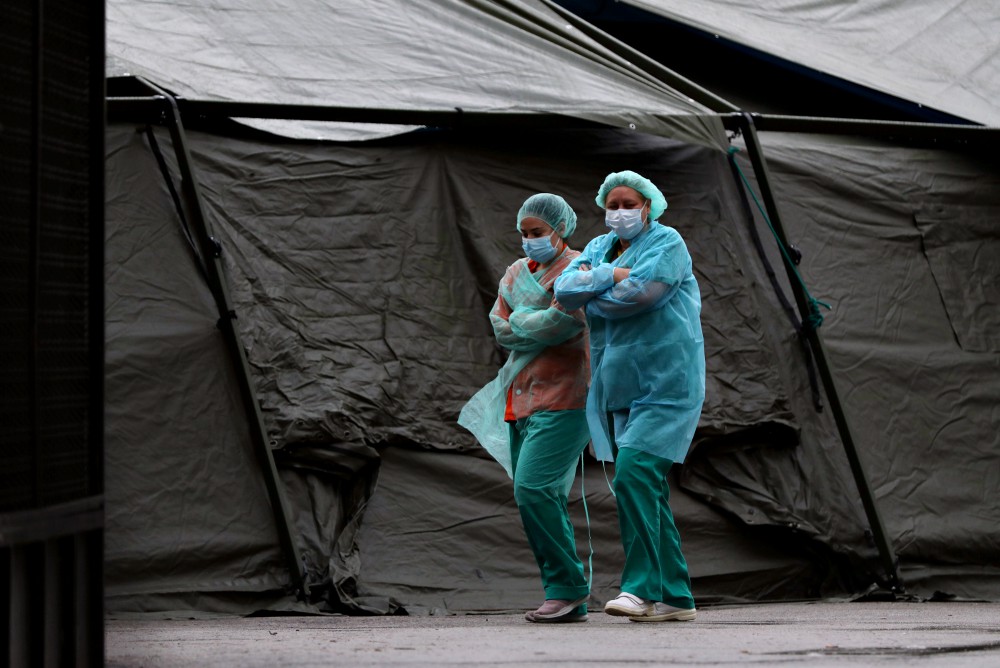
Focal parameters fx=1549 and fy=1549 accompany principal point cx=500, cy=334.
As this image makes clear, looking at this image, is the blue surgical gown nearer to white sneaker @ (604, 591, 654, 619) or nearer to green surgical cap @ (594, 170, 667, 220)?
green surgical cap @ (594, 170, 667, 220)

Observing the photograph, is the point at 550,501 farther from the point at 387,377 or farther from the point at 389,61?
the point at 389,61

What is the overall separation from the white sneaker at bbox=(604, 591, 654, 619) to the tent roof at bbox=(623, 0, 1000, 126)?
319 cm

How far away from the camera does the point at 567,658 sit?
146 inches

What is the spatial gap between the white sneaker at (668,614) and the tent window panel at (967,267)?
226cm

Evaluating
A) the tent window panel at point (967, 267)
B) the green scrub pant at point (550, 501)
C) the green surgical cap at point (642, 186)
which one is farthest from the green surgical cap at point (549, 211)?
the tent window panel at point (967, 267)

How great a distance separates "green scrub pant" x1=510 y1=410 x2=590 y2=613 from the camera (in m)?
5.13

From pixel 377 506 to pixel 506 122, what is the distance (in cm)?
156

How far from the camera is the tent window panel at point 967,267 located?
6.66 metres

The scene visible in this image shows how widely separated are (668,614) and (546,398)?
0.81 metres

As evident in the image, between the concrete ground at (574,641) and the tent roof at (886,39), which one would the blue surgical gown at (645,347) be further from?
the tent roof at (886,39)

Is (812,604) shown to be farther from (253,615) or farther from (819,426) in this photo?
(253,615)
